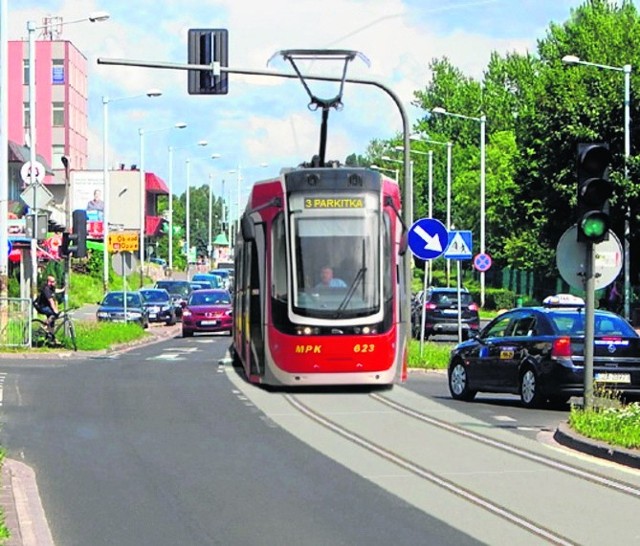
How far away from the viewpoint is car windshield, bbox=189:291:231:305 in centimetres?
4566

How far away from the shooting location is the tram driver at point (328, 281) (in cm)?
732

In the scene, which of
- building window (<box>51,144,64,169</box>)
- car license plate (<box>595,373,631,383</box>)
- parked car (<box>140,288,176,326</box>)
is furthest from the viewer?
building window (<box>51,144,64,169</box>)

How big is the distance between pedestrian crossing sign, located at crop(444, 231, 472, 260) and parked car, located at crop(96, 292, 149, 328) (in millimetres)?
21982

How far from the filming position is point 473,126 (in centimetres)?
11719

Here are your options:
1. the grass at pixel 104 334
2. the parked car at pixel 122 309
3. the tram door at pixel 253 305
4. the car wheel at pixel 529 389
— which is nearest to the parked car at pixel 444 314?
the grass at pixel 104 334

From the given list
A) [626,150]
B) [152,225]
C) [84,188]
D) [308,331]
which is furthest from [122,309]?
[152,225]

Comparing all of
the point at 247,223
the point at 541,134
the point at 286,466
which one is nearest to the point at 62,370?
the point at 286,466

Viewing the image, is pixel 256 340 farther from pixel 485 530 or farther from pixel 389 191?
pixel 485 530

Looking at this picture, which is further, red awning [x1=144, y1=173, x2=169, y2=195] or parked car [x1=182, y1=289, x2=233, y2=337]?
red awning [x1=144, y1=173, x2=169, y2=195]

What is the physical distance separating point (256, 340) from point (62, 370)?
79.8ft

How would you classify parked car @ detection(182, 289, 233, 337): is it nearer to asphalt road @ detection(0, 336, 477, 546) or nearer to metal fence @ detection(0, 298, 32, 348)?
metal fence @ detection(0, 298, 32, 348)

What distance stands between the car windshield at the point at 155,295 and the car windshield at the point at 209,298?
13.9 meters

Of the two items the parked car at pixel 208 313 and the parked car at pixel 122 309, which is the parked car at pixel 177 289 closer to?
the parked car at pixel 122 309

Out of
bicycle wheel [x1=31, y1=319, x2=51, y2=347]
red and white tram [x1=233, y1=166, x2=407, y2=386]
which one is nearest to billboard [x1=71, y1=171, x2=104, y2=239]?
bicycle wheel [x1=31, y1=319, x2=51, y2=347]
